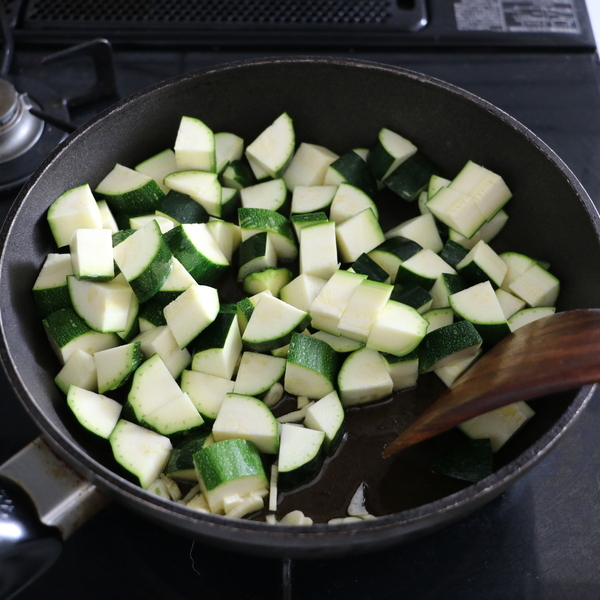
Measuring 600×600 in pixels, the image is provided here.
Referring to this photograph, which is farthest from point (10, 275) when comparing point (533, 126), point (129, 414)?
point (533, 126)

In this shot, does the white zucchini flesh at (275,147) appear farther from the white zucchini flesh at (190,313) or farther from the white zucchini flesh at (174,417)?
the white zucchini flesh at (174,417)

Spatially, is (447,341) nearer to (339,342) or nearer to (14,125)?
(339,342)

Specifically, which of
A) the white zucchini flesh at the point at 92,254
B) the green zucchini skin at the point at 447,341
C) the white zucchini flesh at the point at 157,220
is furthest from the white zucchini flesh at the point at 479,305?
the white zucchini flesh at the point at 92,254

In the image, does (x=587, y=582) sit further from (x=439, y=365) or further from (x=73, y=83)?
(x=73, y=83)

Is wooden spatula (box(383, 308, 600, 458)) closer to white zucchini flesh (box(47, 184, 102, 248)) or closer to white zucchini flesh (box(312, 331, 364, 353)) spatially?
white zucchini flesh (box(312, 331, 364, 353))

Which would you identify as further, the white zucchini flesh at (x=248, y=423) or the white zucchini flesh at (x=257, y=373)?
the white zucchini flesh at (x=257, y=373)

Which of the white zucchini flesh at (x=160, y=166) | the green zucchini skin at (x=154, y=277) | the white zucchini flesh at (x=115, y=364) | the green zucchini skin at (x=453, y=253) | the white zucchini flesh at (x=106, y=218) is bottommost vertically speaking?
the green zucchini skin at (x=453, y=253)

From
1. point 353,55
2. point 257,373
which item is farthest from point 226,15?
point 257,373
